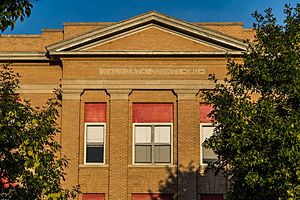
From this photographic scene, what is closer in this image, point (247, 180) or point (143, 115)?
point (247, 180)

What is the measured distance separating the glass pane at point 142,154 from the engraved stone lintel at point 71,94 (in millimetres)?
3710

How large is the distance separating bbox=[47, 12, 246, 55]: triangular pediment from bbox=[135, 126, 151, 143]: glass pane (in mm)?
3716

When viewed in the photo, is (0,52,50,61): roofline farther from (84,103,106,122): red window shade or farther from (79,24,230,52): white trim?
(84,103,106,122): red window shade

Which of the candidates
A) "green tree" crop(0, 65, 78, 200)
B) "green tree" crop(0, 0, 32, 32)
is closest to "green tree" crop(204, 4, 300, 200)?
"green tree" crop(0, 65, 78, 200)

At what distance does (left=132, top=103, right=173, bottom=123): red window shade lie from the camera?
1116 inches

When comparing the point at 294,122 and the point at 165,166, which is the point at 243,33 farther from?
the point at 294,122

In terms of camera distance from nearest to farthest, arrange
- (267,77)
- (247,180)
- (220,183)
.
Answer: (247,180) < (267,77) < (220,183)

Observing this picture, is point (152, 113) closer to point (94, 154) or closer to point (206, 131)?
point (206, 131)

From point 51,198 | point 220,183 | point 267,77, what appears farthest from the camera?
point 220,183

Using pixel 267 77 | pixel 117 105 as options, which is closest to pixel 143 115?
pixel 117 105

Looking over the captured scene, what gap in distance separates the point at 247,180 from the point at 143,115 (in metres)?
13.3

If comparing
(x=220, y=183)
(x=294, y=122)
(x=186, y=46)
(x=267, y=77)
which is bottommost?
(x=220, y=183)

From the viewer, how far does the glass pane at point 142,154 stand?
91.9 ft

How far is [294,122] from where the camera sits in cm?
1564
